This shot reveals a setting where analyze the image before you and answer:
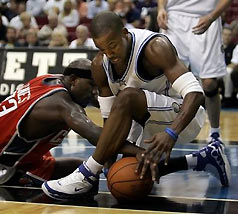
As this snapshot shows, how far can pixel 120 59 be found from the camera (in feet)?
12.0

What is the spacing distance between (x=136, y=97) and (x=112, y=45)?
0.32 meters

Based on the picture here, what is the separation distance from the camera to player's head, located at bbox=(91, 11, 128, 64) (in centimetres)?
355

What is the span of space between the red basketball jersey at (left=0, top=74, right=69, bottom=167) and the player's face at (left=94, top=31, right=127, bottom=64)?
0.54m

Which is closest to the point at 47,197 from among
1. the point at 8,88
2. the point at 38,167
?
the point at 38,167

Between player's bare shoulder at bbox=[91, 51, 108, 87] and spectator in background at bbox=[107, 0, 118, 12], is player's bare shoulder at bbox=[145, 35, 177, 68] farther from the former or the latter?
spectator in background at bbox=[107, 0, 118, 12]

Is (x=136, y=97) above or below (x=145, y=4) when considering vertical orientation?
above

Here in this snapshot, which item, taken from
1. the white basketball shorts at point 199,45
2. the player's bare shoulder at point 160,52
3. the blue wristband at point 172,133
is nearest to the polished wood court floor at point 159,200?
the blue wristband at point 172,133

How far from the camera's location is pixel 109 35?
3.54 metres

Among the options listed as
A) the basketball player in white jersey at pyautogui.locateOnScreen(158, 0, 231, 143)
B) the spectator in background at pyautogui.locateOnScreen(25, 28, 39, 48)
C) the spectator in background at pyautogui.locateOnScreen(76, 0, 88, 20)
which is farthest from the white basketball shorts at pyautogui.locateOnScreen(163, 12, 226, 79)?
the spectator in background at pyautogui.locateOnScreen(76, 0, 88, 20)

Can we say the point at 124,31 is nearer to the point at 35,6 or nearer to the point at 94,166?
the point at 94,166

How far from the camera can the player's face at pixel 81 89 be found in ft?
13.3

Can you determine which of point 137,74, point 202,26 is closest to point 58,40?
point 202,26

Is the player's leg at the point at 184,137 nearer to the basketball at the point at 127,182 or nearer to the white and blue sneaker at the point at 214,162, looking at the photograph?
the white and blue sneaker at the point at 214,162

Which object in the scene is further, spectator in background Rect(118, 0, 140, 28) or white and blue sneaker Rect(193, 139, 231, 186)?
spectator in background Rect(118, 0, 140, 28)
